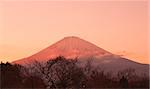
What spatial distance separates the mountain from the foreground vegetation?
0.12 feet

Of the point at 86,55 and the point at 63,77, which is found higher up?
the point at 86,55

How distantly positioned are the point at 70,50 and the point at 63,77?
0.68 ft

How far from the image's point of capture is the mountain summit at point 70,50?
6.54ft

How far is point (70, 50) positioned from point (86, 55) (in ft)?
0.41

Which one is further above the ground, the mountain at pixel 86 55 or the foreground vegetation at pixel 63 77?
the mountain at pixel 86 55

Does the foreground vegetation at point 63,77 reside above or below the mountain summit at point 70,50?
below

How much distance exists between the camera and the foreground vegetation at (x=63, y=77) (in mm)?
1991

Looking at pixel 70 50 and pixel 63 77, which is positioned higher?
pixel 70 50

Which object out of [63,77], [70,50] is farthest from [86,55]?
[63,77]

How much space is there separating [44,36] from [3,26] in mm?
314

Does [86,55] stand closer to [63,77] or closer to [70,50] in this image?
[70,50]

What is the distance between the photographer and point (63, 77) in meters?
2.00

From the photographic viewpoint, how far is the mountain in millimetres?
1987

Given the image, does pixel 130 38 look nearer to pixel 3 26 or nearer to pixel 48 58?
pixel 48 58
